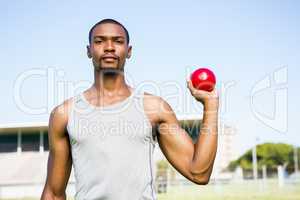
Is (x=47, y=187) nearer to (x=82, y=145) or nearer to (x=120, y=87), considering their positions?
(x=82, y=145)

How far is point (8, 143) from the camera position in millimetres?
54969

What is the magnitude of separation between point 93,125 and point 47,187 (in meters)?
0.70

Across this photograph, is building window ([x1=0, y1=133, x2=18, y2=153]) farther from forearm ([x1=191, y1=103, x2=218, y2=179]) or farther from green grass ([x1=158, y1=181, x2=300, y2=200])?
forearm ([x1=191, y1=103, x2=218, y2=179])

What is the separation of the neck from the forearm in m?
0.69

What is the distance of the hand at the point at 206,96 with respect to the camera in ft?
9.79

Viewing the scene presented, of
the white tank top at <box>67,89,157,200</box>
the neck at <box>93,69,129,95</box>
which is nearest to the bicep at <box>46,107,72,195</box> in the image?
the white tank top at <box>67,89,157,200</box>

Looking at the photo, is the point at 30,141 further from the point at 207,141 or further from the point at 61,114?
the point at 207,141

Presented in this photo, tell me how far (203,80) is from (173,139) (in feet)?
1.53


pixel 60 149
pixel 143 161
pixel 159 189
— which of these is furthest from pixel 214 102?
pixel 159 189

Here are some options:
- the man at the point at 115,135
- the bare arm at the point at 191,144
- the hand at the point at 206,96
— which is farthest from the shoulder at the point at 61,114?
the hand at the point at 206,96

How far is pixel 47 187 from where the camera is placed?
11.7ft

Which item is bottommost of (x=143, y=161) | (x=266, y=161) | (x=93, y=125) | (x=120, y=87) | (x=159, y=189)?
(x=266, y=161)

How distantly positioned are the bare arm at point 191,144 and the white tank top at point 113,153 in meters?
0.16

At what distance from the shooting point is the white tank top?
10.1 feet
